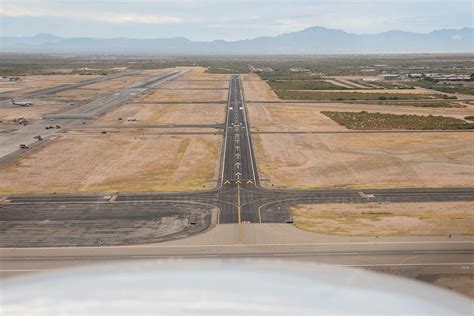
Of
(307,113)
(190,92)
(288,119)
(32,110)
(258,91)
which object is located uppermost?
(258,91)

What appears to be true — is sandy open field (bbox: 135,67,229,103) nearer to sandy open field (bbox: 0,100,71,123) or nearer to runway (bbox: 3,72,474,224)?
sandy open field (bbox: 0,100,71,123)

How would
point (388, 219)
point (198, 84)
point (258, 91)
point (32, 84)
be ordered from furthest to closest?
point (198, 84)
point (32, 84)
point (258, 91)
point (388, 219)

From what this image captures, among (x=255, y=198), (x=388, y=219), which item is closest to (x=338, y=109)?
(x=255, y=198)

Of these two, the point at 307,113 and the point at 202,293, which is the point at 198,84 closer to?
the point at 307,113

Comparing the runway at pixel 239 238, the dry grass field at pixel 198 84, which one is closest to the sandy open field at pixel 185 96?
the dry grass field at pixel 198 84

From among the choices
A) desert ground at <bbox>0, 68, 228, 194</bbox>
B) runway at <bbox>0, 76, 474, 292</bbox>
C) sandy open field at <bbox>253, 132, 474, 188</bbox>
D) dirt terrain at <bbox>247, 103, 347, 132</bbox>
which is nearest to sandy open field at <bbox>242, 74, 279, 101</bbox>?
dirt terrain at <bbox>247, 103, 347, 132</bbox>

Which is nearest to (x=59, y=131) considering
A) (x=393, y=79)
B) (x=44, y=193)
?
(x=44, y=193)
